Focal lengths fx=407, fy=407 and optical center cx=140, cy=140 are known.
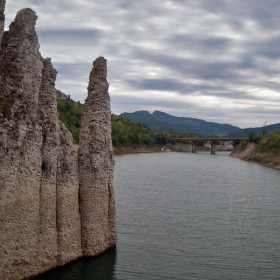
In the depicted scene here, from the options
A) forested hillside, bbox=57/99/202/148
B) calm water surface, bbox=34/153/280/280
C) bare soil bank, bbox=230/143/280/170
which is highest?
forested hillside, bbox=57/99/202/148

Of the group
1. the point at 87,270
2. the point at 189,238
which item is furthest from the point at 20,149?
the point at 189,238

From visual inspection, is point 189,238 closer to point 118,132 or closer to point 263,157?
point 263,157

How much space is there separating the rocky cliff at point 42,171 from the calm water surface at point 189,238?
4.66 feet

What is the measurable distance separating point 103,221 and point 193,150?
178 metres

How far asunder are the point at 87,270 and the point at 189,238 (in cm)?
952

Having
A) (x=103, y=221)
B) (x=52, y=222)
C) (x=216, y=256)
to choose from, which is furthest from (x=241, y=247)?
(x=52, y=222)

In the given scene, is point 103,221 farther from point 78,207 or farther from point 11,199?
point 11,199

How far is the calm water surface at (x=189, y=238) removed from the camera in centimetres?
2131

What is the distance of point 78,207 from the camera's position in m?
21.3

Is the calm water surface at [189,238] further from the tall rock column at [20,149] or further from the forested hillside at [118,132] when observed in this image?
the forested hillside at [118,132]

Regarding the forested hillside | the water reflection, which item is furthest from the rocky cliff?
the forested hillside

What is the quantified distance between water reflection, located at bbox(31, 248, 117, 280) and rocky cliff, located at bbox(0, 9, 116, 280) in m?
0.37

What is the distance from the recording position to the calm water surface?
21.3 metres

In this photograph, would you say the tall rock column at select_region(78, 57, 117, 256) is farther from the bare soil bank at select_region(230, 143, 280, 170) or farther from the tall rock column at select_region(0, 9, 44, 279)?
the bare soil bank at select_region(230, 143, 280, 170)
